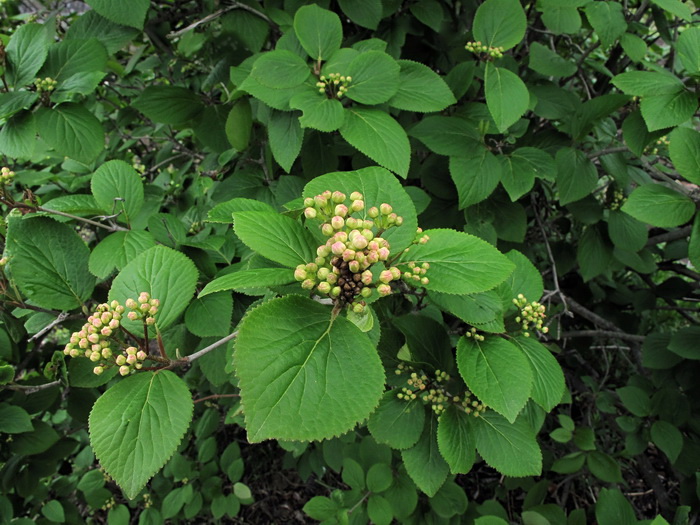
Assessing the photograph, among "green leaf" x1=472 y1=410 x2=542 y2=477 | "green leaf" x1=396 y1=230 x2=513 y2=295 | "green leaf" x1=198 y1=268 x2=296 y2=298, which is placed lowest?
"green leaf" x1=472 y1=410 x2=542 y2=477

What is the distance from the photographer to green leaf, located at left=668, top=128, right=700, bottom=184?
1.46 metres

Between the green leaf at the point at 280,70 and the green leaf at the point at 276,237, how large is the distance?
2.53 feet

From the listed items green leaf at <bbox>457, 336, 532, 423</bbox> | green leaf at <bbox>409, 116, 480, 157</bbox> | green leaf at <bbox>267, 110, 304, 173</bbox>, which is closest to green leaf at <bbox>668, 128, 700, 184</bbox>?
green leaf at <bbox>409, 116, 480, 157</bbox>

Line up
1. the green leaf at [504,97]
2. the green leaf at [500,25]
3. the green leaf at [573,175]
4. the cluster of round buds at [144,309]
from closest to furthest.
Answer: the cluster of round buds at [144,309] < the green leaf at [504,97] < the green leaf at [500,25] < the green leaf at [573,175]

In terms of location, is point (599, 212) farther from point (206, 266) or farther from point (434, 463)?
point (206, 266)

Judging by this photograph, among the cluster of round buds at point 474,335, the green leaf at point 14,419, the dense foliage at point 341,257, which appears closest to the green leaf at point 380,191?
the dense foliage at point 341,257

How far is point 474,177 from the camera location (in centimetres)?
177

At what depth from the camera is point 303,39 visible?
160 cm

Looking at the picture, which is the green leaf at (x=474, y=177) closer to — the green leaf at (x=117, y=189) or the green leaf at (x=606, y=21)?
the green leaf at (x=606, y=21)

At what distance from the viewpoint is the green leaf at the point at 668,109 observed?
4.99 ft

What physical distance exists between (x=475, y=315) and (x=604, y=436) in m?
2.59

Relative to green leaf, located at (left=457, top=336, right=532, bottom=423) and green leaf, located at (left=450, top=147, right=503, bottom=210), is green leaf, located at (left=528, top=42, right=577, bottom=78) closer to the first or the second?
green leaf, located at (left=450, top=147, right=503, bottom=210)

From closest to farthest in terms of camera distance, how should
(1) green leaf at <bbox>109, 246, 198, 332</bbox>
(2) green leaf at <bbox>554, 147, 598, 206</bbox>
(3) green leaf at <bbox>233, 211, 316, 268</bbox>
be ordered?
1. (3) green leaf at <bbox>233, 211, 316, 268</bbox>
2. (1) green leaf at <bbox>109, 246, 198, 332</bbox>
3. (2) green leaf at <bbox>554, 147, 598, 206</bbox>

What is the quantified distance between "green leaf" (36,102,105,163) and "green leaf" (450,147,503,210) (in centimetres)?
143
